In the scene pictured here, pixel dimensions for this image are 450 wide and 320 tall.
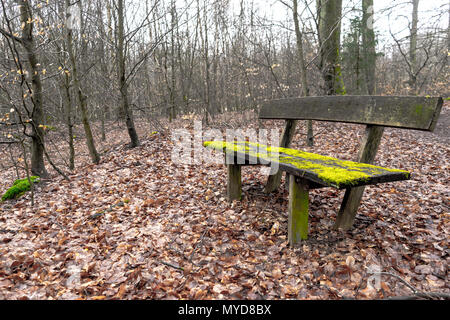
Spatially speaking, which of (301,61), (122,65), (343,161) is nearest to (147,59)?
(122,65)

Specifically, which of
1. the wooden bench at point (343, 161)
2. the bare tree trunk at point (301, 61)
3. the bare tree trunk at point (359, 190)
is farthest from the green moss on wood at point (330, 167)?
the bare tree trunk at point (301, 61)

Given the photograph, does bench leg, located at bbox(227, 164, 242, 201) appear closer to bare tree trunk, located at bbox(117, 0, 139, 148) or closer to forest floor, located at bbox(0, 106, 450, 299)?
forest floor, located at bbox(0, 106, 450, 299)

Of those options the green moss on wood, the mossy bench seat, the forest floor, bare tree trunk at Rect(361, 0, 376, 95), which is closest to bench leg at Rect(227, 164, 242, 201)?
the mossy bench seat

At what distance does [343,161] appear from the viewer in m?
2.59

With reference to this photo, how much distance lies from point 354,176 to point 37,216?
3.75 meters

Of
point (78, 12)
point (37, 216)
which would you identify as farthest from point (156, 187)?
point (78, 12)

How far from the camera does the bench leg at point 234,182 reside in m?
3.43

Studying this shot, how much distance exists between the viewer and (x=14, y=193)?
4.45 metres

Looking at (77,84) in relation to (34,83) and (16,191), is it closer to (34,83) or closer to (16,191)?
(34,83)

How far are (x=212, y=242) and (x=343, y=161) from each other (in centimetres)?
150

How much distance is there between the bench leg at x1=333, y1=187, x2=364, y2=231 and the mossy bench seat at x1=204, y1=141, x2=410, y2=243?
31 centimetres

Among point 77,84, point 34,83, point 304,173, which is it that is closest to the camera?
point 304,173

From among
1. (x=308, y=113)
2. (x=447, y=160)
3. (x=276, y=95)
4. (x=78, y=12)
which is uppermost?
(x=78, y=12)
